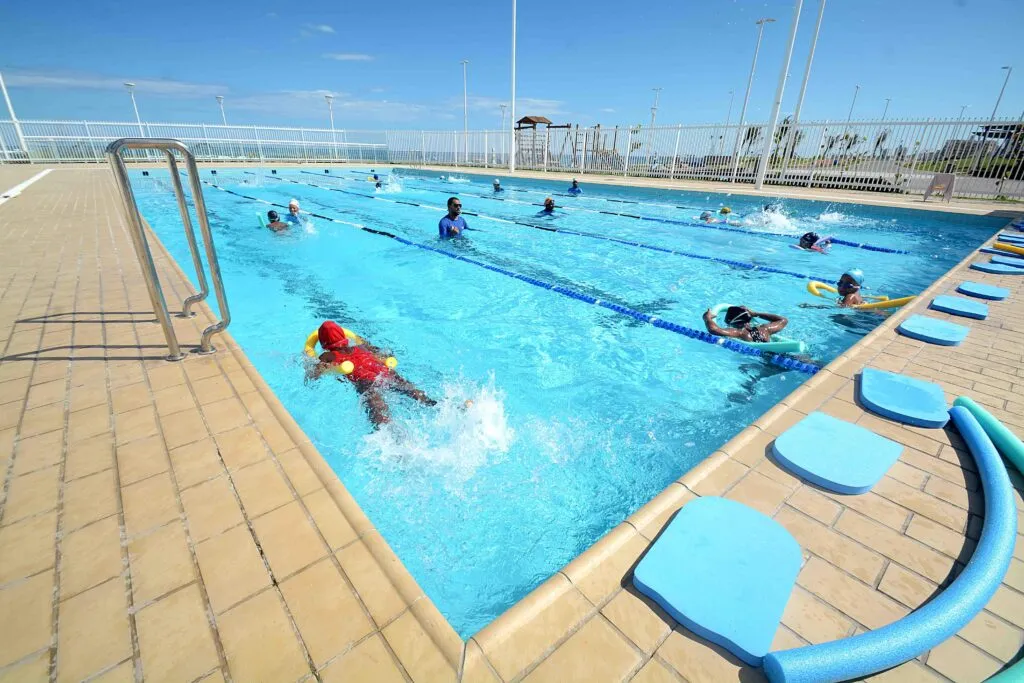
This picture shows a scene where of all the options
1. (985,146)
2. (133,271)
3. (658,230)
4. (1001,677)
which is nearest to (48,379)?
(133,271)

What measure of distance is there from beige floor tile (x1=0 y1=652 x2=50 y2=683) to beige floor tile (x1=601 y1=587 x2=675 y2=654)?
1756 millimetres

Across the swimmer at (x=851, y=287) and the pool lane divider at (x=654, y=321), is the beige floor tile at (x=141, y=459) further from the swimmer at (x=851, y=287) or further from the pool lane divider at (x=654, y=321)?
the swimmer at (x=851, y=287)

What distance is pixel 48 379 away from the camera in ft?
9.48

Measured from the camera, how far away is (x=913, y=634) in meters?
1.34

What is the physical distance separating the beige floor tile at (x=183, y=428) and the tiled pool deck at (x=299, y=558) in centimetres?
2

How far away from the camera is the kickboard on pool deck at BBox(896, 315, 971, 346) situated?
3652mm

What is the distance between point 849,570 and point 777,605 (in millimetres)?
446

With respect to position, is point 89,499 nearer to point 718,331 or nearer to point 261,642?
point 261,642

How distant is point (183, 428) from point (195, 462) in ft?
1.28

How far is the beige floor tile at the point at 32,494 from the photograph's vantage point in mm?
1862

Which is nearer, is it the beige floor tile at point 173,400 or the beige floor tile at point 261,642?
the beige floor tile at point 261,642

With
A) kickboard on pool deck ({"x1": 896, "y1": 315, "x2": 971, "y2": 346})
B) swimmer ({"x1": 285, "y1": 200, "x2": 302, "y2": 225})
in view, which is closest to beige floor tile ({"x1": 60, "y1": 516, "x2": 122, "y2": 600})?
kickboard on pool deck ({"x1": 896, "y1": 315, "x2": 971, "y2": 346})

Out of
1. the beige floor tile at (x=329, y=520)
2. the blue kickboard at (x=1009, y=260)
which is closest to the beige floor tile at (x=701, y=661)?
the beige floor tile at (x=329, y=520)

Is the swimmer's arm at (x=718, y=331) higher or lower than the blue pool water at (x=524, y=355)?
higher
